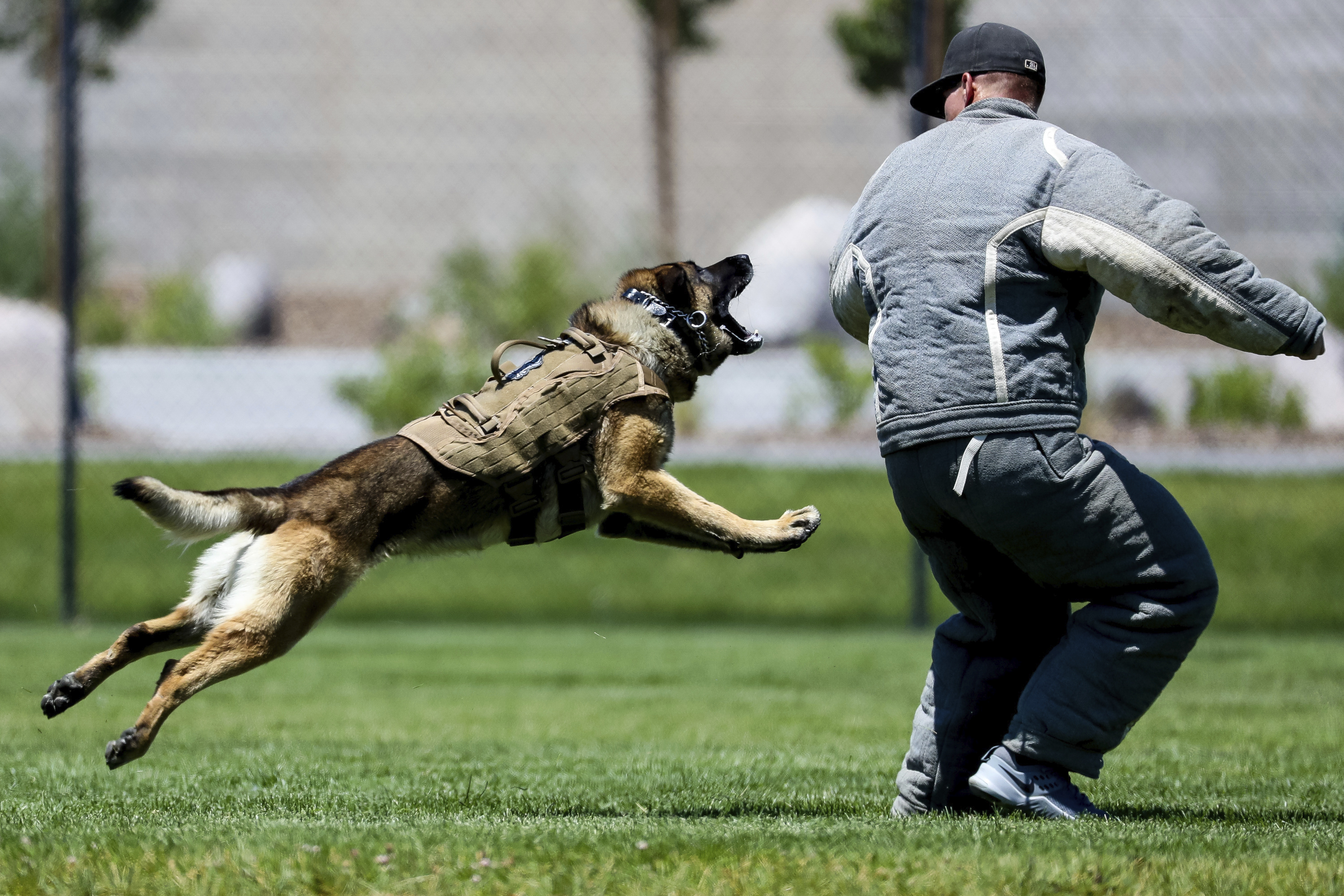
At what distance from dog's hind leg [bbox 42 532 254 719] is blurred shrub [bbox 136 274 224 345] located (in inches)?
346

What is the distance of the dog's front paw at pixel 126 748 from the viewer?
354cm

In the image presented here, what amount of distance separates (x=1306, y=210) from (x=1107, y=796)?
8.23m

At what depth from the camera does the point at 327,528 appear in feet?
12.2

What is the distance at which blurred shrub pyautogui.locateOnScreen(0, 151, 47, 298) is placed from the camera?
1330cm

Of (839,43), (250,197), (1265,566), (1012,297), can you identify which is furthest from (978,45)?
(250,197)

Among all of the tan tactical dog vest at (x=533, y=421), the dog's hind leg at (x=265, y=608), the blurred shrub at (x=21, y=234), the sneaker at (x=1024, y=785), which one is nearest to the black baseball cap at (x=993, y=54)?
the tan tactical dog vest at (x=533, y=421)

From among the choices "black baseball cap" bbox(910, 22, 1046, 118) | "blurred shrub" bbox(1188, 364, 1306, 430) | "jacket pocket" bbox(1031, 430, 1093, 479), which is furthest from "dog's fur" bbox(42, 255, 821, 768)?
"blurred shrub" bbox(1188, 364, 1306, 430)

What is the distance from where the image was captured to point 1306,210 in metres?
11.0

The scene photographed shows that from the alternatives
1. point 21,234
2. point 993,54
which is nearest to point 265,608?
point 993,54

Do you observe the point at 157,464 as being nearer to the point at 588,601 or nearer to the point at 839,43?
the point at 588,601

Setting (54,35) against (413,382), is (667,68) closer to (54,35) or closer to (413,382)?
(413,382)

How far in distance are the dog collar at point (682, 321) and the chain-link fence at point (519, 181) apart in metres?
6.50

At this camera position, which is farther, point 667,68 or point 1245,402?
point 667,68

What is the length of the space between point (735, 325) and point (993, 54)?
3.69ft
